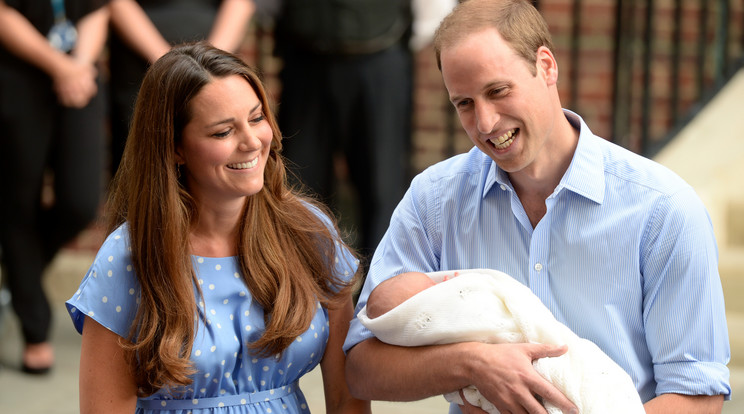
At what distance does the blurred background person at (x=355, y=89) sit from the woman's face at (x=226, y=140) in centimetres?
215

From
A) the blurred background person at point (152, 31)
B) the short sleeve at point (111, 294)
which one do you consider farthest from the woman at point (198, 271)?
the blurred background person at point (152, 31)

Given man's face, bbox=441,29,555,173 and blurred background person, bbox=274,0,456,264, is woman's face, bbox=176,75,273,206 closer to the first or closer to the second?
man's face, bbox=441,29,555,173

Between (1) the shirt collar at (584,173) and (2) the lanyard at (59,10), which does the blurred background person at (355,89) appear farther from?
(1) the shirt collar at (584,173)

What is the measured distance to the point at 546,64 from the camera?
93.3 inches

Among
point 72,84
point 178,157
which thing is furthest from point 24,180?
point 178,157

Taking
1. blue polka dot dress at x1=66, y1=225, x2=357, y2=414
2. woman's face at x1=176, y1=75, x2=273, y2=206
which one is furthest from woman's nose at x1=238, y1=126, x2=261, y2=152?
blue polka dot dress at x1=66, y1=225, x2=357, y2=414

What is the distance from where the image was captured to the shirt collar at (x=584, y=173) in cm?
235

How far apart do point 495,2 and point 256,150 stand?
626 mm

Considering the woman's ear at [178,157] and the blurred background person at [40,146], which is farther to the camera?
the blurred background person at [40,146]

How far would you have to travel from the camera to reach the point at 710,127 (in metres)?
5.09

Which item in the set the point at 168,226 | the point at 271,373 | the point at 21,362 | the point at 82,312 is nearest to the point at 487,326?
the point at 271,373

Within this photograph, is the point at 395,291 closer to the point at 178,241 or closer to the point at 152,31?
the point at 178,241

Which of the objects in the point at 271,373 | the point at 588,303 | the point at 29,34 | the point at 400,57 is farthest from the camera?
the point at 400,57

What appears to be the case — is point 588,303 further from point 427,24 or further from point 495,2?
point 427,24
